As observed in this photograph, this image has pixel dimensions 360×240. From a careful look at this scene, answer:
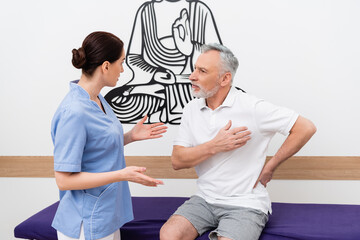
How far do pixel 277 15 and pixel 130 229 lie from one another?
1517 mm

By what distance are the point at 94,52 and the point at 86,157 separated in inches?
16.7

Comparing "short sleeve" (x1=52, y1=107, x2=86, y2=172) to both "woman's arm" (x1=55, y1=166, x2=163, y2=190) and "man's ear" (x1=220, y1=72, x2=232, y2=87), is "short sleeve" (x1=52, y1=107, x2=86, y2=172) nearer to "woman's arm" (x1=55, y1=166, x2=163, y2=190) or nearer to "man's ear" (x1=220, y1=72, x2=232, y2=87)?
"woman's arm" (x1=55, y1=166, x2=163, y2=190)

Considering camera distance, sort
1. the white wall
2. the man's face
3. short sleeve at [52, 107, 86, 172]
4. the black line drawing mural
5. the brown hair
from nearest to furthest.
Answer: short sleeve at [52, 107, 86, 172] → the brown hair → the man's face → the white wall → the black line drawing mural

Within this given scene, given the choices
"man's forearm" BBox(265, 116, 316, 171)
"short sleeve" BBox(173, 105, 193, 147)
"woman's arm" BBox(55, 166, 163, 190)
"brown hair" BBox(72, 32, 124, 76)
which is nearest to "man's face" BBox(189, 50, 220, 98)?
"short sleeve" BBox(173, 105, 193, 147)

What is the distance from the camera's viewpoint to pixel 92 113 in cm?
171

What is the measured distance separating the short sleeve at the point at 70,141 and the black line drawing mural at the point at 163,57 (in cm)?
116

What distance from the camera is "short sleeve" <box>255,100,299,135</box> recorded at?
6.56 ft

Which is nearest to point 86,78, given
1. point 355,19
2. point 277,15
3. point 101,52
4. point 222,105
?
point 101,52

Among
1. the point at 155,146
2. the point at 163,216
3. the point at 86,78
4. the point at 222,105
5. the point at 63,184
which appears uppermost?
the point at 86,78

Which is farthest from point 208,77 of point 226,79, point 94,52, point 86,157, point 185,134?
point 86,157

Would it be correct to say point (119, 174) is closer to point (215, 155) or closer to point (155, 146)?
point (215, 155)

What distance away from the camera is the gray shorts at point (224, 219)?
184cm

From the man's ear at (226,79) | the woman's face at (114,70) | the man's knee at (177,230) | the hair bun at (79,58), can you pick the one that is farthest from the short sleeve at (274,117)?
→ the hair bun at (79,58)

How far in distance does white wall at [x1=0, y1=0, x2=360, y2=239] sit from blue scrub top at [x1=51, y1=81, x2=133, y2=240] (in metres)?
1.03
